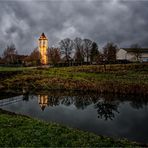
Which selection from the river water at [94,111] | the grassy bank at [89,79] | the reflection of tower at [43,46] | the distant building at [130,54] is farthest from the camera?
the distant building at [130,54]

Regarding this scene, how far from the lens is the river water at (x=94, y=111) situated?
82.0 feet

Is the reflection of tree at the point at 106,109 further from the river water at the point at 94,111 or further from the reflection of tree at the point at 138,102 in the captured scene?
the reflection of tree at the point at 138,102

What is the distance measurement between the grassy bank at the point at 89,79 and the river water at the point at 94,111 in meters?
4.76

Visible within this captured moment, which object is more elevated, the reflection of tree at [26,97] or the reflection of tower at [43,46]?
the reflection of tower at [43,46]

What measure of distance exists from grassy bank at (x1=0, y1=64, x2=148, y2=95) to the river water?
4759mm

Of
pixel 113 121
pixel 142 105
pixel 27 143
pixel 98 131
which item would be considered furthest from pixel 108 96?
pixel 27 143

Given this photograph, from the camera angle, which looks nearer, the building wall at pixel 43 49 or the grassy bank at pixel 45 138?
the grassy bank at pixel 45 138

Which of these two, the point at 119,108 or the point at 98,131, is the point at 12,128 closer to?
the point at 98,131

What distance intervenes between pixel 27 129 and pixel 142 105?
21970 millimetres

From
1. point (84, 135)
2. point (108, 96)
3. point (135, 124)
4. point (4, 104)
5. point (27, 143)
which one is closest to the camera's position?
point (27, 143)

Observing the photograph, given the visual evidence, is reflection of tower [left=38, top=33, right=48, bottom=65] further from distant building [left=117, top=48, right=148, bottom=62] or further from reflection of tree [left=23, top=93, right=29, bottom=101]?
reflection of tree [left=23, top=93, right=29, bottom=101]

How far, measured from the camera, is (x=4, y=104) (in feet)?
126

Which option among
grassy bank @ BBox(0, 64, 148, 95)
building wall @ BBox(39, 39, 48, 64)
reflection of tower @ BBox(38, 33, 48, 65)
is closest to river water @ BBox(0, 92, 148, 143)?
grassy bank @ BBox(0, 64, 148, 95)

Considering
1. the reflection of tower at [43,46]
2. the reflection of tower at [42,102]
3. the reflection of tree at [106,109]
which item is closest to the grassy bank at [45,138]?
the reflection of tree at [106,109]
